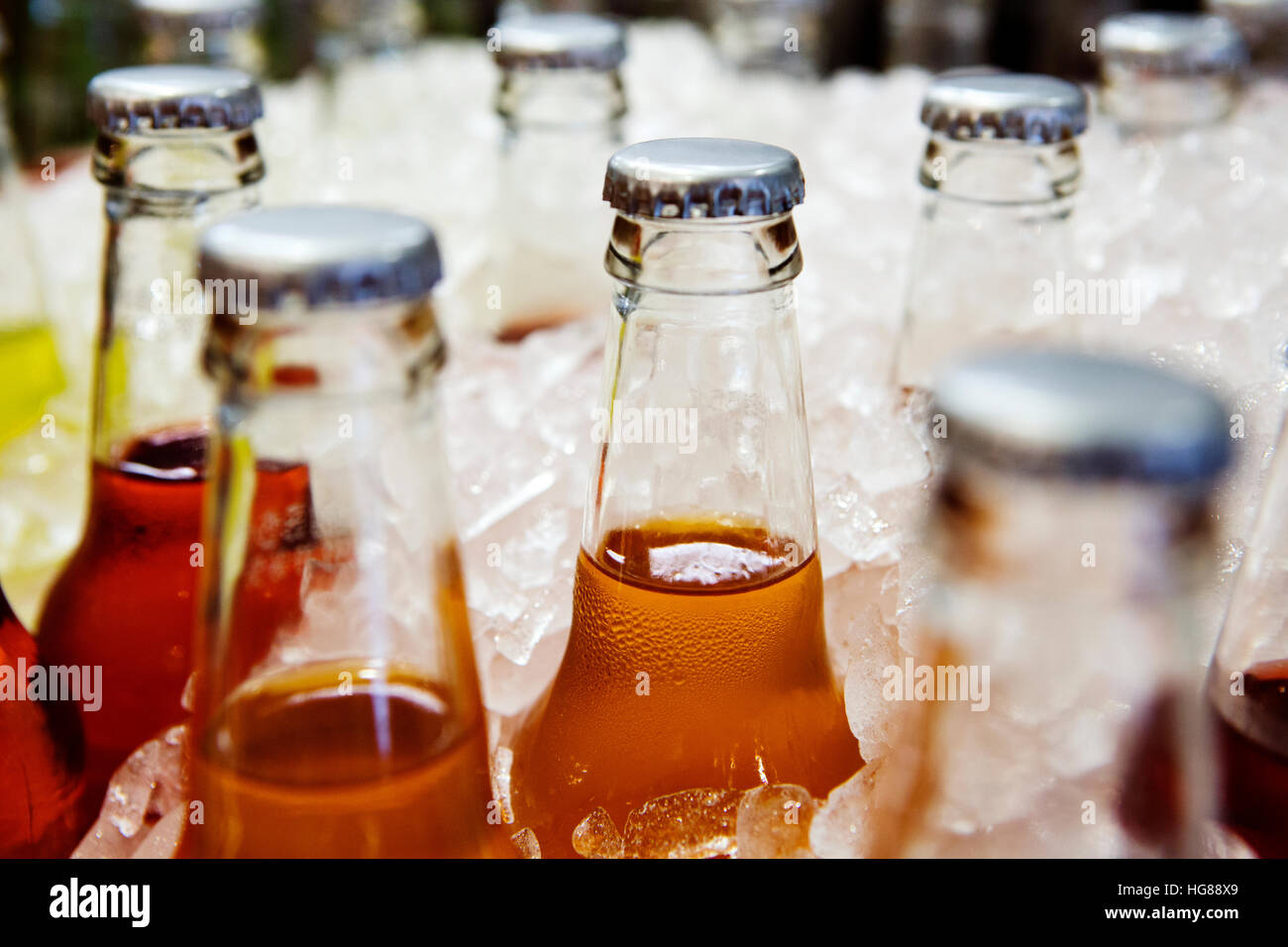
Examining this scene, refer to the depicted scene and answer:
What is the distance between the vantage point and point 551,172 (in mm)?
950

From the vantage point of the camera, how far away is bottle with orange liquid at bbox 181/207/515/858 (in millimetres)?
413

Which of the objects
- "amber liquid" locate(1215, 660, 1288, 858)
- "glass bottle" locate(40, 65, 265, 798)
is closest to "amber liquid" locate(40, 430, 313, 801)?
"glass bottle" locate(40, 65, 265, 798)

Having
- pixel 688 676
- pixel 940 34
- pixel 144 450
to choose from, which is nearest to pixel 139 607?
pixel 144 450

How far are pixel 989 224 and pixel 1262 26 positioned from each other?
3.33 ft

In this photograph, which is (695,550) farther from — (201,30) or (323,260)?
(201,30)

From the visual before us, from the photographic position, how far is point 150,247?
63 centimetres

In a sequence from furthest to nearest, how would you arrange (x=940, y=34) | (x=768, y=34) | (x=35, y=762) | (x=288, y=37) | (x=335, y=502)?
1. (x=288, y=37)
2. (x=940, y=34)
3. (x=768, y=34)
4. (x=35, y=762)
5. (x=335, y=502)

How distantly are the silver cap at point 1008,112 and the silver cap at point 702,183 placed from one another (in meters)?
0.23

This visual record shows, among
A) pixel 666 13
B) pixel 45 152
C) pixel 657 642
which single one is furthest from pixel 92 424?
pixel 666 13

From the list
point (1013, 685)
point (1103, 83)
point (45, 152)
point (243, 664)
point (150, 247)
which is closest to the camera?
point (1013, 685)

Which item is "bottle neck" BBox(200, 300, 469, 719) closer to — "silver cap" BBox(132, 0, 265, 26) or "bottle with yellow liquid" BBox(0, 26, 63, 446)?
"bottle with yellow liquid" BBox(0, 26, 63, 446)

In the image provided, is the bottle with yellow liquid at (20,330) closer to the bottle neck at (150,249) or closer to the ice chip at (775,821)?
the bottle neck at (150,249)
